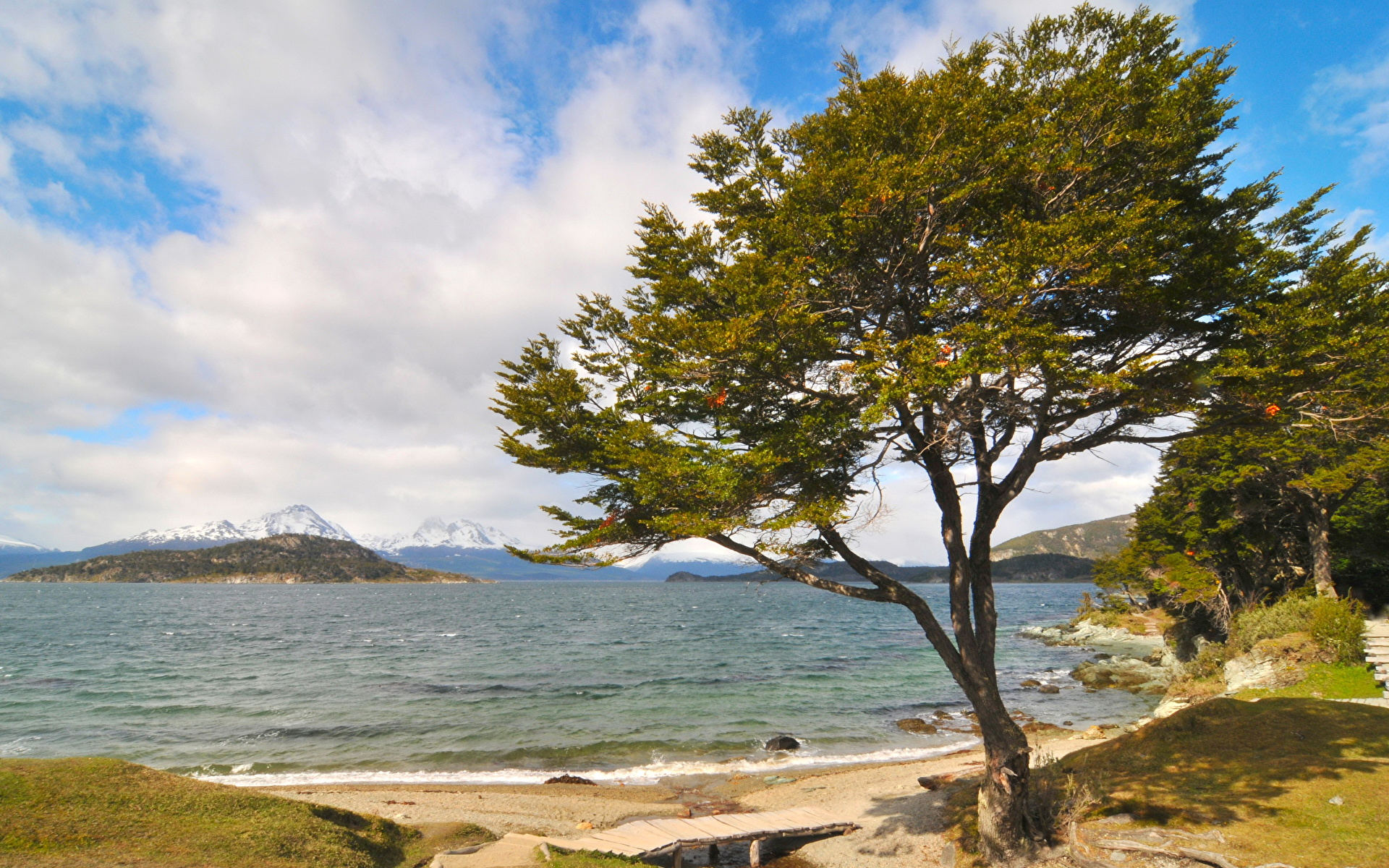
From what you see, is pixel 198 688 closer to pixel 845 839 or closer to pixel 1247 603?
pixel 845 839

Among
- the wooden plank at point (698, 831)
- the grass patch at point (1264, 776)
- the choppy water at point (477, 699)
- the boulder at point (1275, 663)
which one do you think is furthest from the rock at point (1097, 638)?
the wooden plank at point (698, 831)

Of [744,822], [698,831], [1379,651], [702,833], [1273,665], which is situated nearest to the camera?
[702,833]

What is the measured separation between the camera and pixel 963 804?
12344 mm

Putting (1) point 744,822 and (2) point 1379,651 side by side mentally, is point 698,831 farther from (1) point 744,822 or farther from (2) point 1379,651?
(2) point 1379,651

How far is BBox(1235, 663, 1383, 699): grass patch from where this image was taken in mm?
15320

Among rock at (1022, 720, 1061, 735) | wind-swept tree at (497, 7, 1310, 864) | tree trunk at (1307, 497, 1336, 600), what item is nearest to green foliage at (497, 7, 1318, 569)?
wind-swept tree at (497, 7, 1310, 864)

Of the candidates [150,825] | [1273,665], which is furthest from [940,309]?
[1273,665]

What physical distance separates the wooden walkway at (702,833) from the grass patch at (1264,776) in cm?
491

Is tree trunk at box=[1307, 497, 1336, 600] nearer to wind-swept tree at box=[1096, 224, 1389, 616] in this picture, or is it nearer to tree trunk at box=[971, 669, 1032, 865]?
wind-swept tree at box=[1096, 224, 1389, 616]

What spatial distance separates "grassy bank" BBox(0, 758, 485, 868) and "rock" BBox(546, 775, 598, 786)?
8850 mm

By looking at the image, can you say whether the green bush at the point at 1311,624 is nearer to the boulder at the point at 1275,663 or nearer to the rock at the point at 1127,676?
the boulder at the point at 1275,663

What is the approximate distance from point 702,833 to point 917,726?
16349 mm

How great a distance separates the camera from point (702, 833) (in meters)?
11.7

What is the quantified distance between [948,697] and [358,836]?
95.0 feet
